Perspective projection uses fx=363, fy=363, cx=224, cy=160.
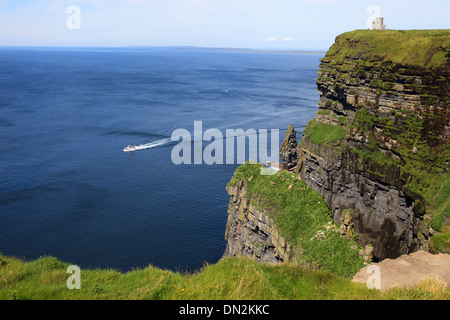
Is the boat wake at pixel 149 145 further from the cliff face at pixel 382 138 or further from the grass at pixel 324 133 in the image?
the cliff face at pixel 382 138

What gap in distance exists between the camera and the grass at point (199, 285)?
13820 mm

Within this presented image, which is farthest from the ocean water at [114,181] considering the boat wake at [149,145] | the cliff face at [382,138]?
the cliff face at [382,138]

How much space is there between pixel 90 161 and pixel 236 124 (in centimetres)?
4722

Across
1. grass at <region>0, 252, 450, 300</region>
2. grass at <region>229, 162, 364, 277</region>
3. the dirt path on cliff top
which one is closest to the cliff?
grass at <region>229, 162, 364, 277</region>

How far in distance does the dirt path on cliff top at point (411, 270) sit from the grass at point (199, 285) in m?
3.09

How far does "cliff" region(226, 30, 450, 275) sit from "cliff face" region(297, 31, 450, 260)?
0.11m

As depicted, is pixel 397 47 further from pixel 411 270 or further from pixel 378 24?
pixel 411 270

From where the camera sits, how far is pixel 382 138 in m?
42.7

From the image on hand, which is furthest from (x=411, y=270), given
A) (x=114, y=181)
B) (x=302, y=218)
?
(x=114, y=181)

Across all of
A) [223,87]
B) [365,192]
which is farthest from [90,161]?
[223,87]

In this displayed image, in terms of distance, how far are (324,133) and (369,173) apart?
9928 millimetres

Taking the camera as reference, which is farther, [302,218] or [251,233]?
[251,233]

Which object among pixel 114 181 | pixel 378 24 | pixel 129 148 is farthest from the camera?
pixel 129 148

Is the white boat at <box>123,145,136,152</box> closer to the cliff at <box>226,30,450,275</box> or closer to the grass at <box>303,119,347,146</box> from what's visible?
the grass at <box>303,119,347,146</box>
